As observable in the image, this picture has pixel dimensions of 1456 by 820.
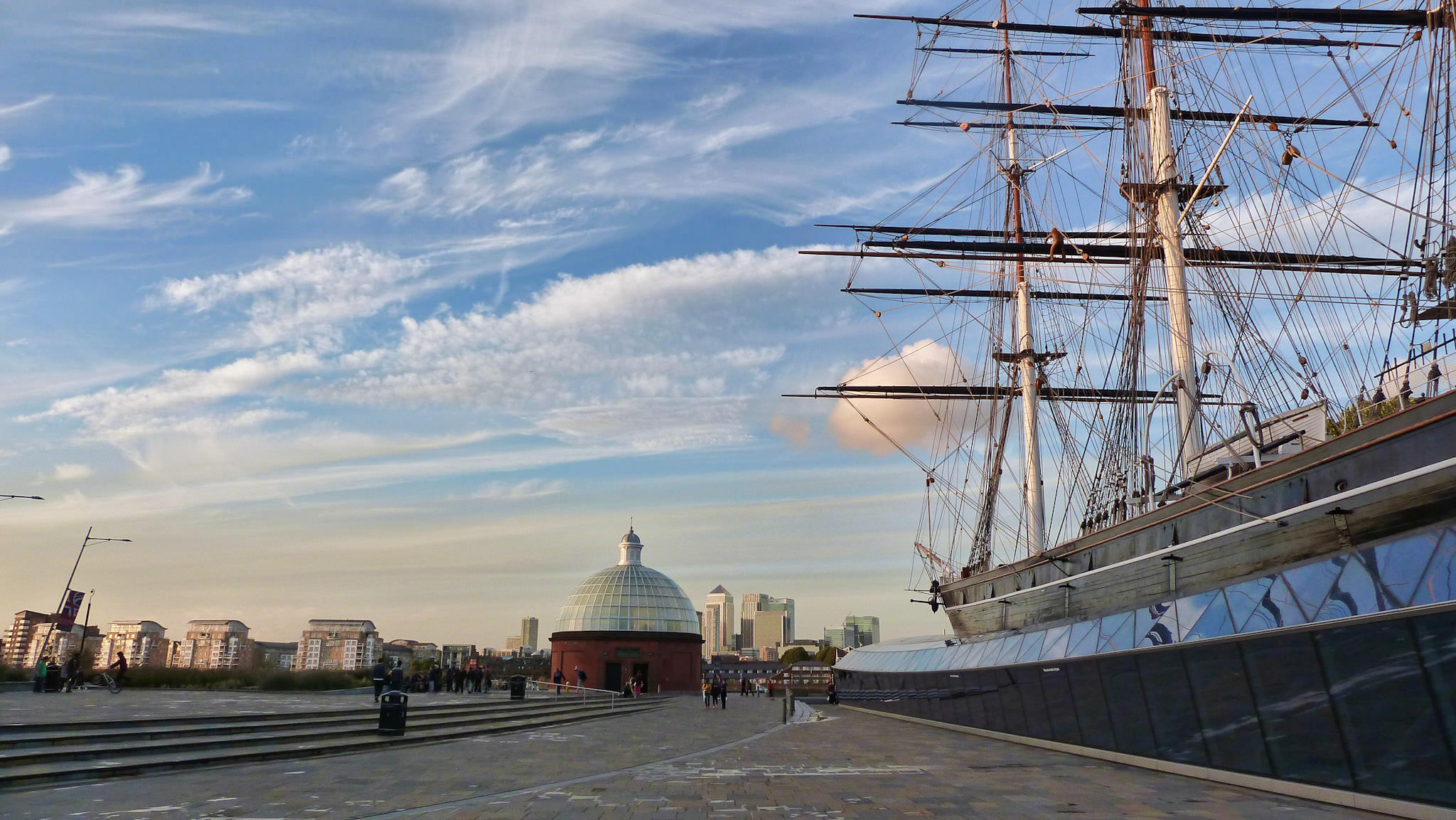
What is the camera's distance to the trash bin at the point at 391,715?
55.9 feet

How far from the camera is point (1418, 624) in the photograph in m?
9.25

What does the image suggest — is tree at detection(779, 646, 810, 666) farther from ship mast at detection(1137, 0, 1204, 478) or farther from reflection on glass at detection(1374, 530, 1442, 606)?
reflection on glass at detection(1374, 530, 1442, 606)

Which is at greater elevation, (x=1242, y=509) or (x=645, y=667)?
(x=1242, y=509)

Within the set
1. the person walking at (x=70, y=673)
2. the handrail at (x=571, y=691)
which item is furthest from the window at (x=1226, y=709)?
the person walking at (x=70, y=673)

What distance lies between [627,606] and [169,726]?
40.9 meters

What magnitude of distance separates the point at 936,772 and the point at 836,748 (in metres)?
4.92

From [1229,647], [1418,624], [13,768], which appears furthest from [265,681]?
[1418,624]

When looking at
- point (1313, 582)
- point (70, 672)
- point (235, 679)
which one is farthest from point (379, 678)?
point (1313, 582)

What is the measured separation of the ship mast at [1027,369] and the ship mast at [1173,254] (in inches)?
230

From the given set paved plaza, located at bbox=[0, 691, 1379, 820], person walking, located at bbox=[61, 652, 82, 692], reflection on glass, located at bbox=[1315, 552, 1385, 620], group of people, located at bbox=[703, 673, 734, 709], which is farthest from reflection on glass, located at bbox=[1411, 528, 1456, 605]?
person walking, located at bbox=[61, 652, 82, 692]

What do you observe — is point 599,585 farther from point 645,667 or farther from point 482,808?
point 482,808

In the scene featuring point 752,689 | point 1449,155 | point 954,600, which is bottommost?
point 752,689

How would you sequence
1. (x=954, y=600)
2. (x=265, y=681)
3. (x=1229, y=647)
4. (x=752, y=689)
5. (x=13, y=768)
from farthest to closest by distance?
(x=752, y=689), (x=954, y=600), (x=265, y=681), (x=1229, y=647), (x=13, y=768)

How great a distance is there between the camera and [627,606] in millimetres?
55125
